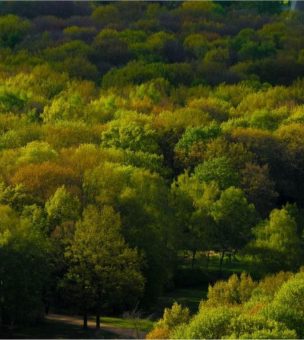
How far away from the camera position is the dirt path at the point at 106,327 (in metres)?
91.2

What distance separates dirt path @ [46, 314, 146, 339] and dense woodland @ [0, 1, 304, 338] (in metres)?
0.83

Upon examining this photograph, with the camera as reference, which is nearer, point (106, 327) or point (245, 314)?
point (245, 314)

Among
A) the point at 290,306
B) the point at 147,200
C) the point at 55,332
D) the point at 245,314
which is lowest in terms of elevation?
the point at 55,332

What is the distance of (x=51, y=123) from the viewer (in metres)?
154

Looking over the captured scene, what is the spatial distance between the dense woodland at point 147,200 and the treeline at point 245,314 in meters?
0.13

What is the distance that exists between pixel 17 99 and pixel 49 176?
188 ft

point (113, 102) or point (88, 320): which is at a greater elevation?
point (113, 102)

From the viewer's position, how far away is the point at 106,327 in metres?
96.4

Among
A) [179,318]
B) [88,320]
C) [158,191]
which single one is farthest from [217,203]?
[179,318]

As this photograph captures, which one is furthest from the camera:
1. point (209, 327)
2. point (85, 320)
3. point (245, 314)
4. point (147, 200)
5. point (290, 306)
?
point (147, 200)

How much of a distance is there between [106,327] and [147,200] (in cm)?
1656

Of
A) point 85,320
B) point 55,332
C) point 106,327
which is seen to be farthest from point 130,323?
point 55,332

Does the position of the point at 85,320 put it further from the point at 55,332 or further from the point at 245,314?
the point at 245,314

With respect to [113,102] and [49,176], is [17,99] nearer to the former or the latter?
[113,102]
